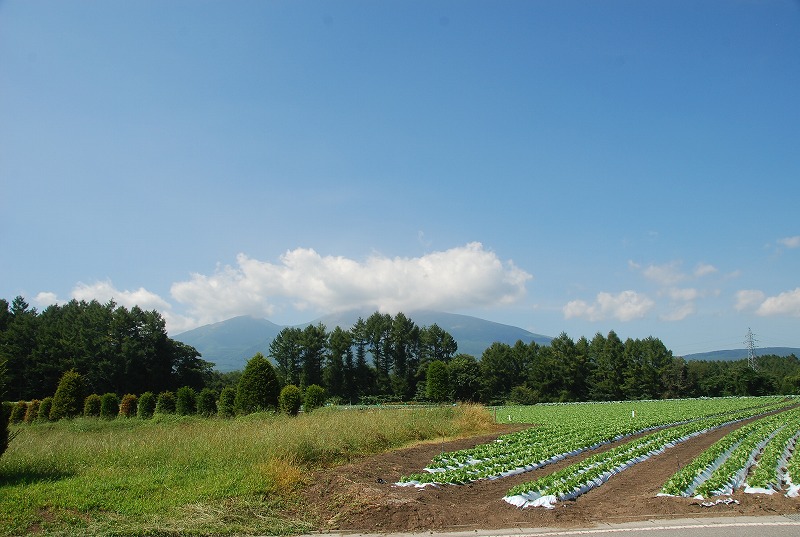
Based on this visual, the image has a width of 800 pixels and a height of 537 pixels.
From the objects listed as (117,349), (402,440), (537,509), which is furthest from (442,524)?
(117,349)

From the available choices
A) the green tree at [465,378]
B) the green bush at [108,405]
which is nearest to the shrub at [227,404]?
the green bush at [108,405]

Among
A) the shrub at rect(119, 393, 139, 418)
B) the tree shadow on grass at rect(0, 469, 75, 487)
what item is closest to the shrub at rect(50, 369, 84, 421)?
the shrub at rect(119, 393, 139, 418)

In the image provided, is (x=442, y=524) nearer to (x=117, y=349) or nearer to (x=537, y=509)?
(x=537, y=509)

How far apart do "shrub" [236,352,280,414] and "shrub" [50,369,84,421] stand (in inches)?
445

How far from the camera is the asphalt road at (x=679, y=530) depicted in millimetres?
7105

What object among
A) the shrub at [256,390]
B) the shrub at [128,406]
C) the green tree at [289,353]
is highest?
the green tree at [289,353]

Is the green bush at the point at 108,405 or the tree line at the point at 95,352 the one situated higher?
the tree line at the point at 95,352

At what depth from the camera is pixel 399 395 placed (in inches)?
2972

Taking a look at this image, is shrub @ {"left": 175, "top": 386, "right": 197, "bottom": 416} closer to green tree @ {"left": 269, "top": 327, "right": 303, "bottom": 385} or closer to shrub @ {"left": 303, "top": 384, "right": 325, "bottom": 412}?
shrub @ {"left": 303, "top": 384, "right": 325, "bottom": 412}

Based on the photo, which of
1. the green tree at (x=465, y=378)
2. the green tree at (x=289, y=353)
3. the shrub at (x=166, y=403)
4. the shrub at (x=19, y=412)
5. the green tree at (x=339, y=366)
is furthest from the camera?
the green tree at (x=289, y=353)

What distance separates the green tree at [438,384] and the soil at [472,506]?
69.6 feet

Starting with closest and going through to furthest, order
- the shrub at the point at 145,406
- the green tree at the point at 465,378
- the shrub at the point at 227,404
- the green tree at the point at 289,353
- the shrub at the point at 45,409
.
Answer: the shrub at the point at 227,404, the shrub at the point at 145,406, the shrub at the point at 45,409, the green tree at the point at 465,378, the green tree at the point at 289,353

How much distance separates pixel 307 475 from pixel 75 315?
64.0m

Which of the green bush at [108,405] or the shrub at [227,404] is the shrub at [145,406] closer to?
the green bush at [108,405]
